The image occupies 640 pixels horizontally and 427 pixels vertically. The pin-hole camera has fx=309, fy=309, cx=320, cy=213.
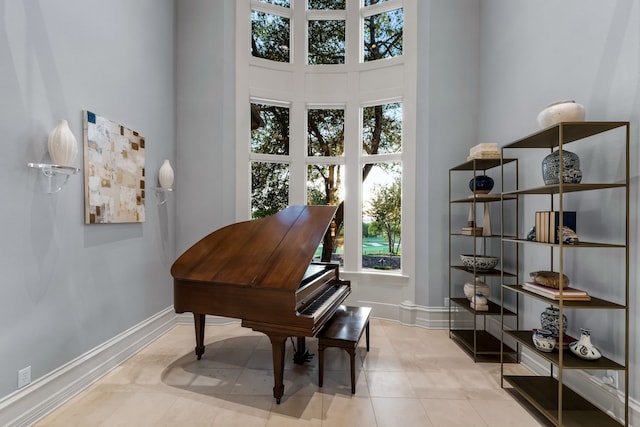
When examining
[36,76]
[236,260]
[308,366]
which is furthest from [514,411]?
[36,76]

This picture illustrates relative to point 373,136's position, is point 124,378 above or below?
below

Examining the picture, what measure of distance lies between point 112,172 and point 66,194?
53 cm

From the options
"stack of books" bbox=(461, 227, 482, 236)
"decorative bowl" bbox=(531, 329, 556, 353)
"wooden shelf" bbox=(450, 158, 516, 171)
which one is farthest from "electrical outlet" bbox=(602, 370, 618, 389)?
"wooden shelf" bbox=(450, 158, 516, 171)

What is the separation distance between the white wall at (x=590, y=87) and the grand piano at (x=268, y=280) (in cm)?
186

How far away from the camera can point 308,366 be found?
2799 mm

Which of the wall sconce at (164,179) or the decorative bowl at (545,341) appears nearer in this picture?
the decorative bowl at (545,341)

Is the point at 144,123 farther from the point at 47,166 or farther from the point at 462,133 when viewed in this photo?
the point at 462,133

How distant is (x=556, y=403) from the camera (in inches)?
81.4

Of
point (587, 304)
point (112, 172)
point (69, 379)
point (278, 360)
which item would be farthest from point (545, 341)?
point (112, 172)

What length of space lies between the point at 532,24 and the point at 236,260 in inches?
132

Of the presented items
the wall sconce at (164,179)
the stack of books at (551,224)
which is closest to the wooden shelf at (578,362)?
the stack of books at (551,224)

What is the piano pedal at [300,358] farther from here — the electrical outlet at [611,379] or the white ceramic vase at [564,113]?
the white ceramic vase at [564,113]

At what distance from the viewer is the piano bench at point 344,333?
7.58ft

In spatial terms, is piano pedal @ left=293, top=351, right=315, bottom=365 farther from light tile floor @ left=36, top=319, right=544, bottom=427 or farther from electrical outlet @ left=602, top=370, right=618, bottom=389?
electrical outlet @ left=602, top=370, right=618, bottom=389
